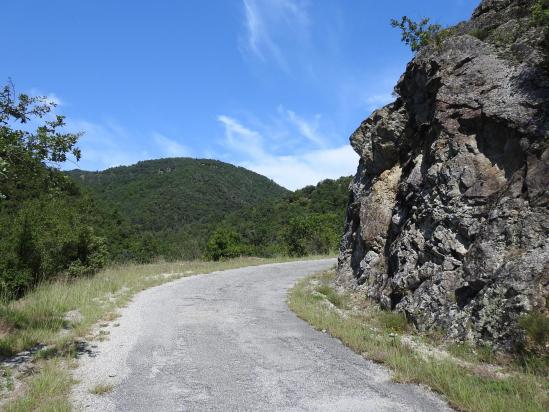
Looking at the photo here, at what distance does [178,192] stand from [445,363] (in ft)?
391

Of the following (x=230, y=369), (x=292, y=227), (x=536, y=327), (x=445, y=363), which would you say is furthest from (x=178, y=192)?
(x=536, y=327)

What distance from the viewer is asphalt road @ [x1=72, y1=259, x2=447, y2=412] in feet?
17.4

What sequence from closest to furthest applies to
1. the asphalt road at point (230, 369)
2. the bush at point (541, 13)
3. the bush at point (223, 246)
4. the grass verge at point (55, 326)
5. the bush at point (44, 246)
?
the asphalt road at point (230, 369) < the grass verge at point (55, 326) < the bush at point (541, 13) < the bush at point (44, 246) < the bush at point (223, 246)

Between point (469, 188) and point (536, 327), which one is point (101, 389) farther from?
point (469, 188)

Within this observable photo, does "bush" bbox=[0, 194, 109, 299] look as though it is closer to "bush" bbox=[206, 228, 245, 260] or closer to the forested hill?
"bush" bbox=[206, 228, 245, 260]

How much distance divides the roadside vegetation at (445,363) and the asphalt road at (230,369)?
266mm

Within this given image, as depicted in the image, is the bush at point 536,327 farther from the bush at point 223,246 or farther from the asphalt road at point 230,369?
the bush at point 223,246

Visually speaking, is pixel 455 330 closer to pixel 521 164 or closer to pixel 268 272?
pixel 521 164

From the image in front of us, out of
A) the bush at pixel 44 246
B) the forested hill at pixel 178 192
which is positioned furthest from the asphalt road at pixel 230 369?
the forested hill at pixel 178 192

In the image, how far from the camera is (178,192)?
122m

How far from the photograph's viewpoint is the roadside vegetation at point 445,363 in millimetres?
5203

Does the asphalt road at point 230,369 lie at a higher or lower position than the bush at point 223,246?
lower

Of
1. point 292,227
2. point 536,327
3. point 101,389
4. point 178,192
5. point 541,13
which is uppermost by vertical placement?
point 178,192

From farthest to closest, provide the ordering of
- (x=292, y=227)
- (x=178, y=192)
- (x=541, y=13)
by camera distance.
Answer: (x=178, y=192), (x=292, y=227), (x=541, y=13)
